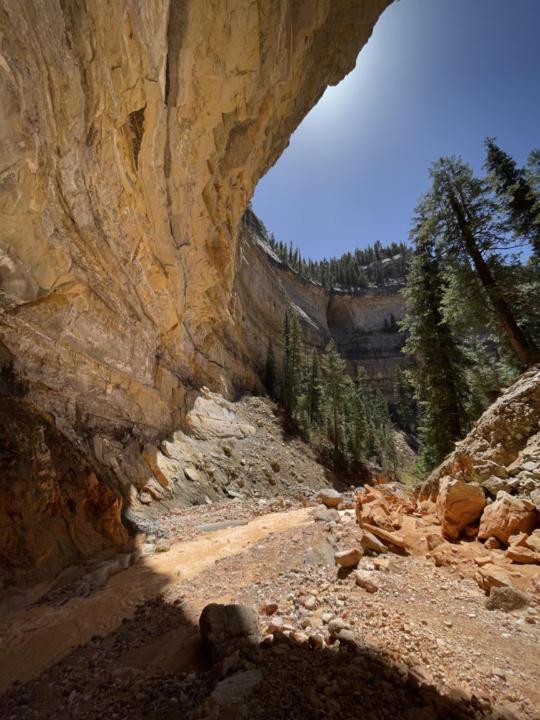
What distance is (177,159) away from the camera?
12586mm

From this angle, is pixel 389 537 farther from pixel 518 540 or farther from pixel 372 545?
pixel 518 540

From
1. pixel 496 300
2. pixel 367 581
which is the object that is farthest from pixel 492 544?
pixel 496 300

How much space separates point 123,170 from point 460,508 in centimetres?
1359

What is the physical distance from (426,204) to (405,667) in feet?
49.8

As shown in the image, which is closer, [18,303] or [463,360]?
[18,303]

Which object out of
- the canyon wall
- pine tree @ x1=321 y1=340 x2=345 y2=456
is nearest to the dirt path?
the canyon wall

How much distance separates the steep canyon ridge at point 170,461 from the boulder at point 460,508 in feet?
0.20

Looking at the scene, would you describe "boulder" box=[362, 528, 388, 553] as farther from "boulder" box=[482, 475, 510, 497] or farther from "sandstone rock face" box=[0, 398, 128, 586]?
"sandstone rock face" box=[0, 398, 128, 586]

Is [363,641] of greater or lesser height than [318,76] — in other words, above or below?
below

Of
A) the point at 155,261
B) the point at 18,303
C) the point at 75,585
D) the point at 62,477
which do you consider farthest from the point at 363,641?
the point at 155,261

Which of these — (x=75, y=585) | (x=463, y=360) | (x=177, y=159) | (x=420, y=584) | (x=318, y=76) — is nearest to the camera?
(x=420, y=584)

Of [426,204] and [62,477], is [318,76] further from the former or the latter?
[62,477]

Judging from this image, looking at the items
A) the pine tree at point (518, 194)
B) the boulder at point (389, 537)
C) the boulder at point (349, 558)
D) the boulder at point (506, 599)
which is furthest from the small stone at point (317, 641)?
the pine tree at point (518, 194)

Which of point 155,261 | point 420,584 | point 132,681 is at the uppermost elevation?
point 155,261
